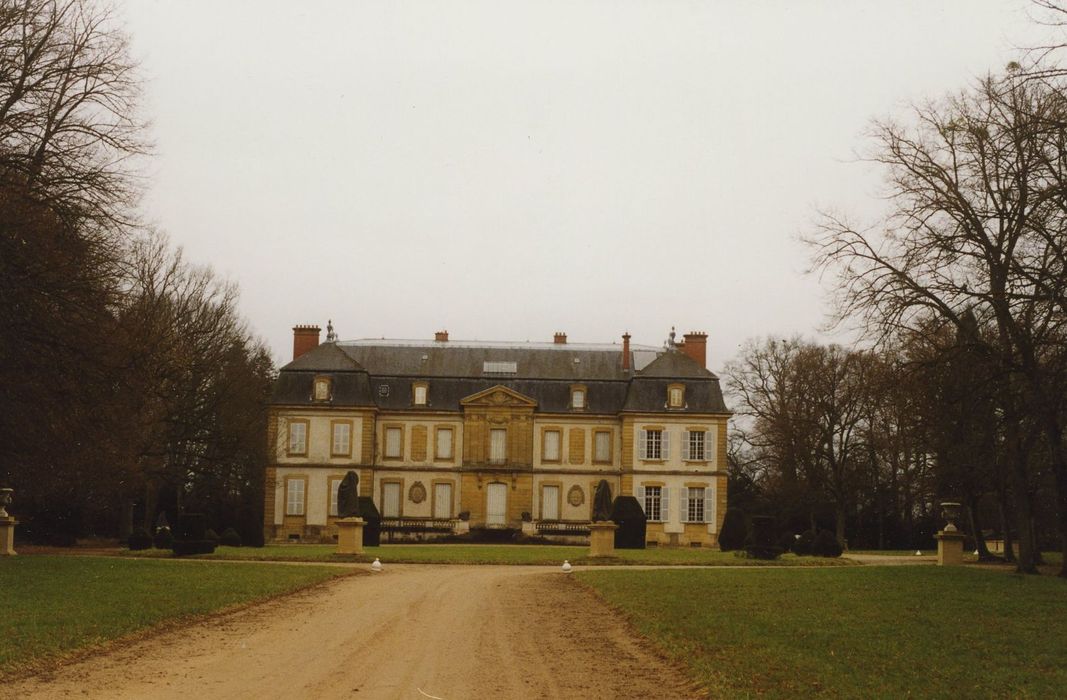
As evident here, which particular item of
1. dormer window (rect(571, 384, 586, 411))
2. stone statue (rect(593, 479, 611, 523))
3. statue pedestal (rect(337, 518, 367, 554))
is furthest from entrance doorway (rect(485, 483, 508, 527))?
statue pedestal (rect(337, 518, 367, 554))

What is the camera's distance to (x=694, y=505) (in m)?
45.5

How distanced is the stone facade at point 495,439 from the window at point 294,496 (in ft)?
0.13

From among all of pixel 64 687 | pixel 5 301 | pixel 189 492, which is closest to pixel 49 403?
pixel 5 301

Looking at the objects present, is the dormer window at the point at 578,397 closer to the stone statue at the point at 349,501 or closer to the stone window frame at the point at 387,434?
the stone window frame at the point at 387,434

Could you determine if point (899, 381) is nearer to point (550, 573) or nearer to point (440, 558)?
point (550, 573)

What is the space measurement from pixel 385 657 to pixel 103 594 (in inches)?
211

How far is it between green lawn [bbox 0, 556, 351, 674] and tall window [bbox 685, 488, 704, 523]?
25535 mm

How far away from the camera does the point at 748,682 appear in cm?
889

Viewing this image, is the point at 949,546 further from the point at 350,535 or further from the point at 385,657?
the point at 385,657

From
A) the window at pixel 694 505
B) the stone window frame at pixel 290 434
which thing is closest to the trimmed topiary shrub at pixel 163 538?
the stone window frame at pixel 290 434

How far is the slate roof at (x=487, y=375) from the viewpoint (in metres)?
45.6

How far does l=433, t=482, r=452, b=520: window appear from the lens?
46031 mm

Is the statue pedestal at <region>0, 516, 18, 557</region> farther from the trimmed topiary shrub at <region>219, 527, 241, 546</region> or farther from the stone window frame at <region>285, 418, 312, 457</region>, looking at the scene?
the stone window frame at <region>285, 418, 312, 457</region>

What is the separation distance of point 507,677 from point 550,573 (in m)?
13.2
